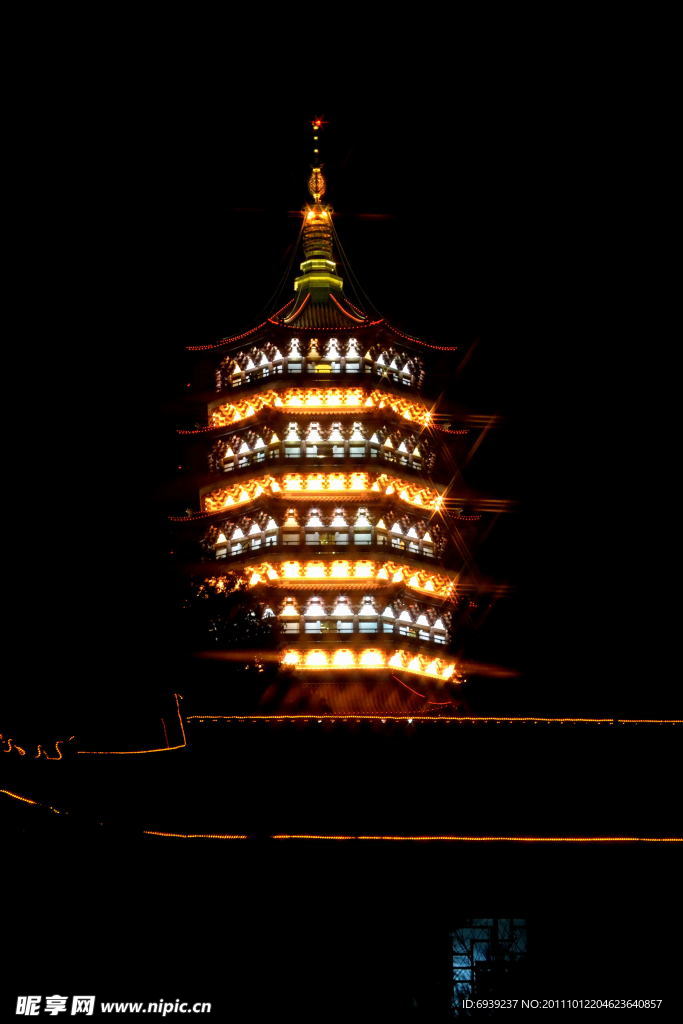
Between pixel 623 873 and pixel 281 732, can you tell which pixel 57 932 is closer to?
pixel 281 732

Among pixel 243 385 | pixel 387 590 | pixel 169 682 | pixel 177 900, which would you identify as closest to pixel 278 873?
pixel 177 900

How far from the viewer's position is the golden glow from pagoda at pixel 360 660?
28609 millimetres

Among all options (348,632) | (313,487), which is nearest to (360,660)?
(348,632)

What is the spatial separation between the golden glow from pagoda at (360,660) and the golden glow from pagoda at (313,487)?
3.61m

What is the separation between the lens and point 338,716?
67.8 ft

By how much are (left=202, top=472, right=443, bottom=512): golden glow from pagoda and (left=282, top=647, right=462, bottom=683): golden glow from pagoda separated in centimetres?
361

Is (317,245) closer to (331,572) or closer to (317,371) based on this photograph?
(317,371)

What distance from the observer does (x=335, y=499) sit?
30328 millimetres

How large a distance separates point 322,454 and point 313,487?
2.87 feet

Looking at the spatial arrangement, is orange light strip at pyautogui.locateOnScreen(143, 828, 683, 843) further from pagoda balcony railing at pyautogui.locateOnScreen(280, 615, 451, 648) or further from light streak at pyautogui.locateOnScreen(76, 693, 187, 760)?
pagoda balcony railing at pyautogui.locateOnScreen(280, 615, 451, 648)

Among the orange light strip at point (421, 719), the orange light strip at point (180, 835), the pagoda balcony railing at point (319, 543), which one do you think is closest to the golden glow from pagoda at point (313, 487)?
the pagoda balcony railing at point (319, 543)

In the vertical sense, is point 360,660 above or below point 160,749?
above

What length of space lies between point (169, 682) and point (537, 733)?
5.96 m

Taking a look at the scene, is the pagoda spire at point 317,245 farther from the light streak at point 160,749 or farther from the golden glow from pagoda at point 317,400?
the light streak at point 160,749
